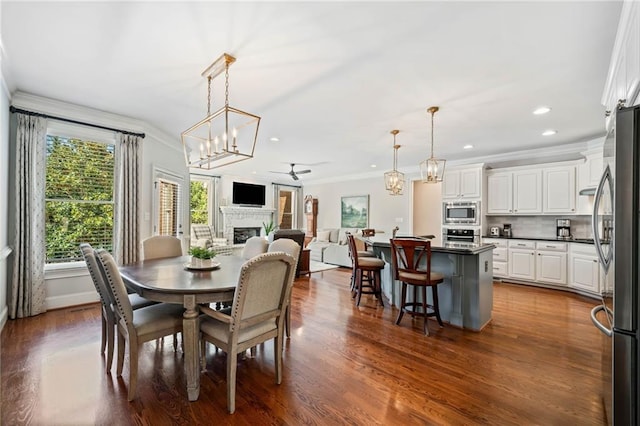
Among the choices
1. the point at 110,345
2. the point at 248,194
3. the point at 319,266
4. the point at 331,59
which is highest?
the point at 331,59

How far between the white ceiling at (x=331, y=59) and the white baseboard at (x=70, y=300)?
2.47 metres

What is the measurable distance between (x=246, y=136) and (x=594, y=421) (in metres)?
5.04

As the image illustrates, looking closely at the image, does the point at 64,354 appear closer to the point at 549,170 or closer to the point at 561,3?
the point at 561,3

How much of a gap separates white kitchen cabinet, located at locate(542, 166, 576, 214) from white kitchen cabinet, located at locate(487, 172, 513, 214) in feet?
1.75

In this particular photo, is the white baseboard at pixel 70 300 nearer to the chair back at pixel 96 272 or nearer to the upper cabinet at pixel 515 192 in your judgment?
the chair back at pixel 96 272

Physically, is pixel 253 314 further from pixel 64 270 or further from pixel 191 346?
pixel 64 270

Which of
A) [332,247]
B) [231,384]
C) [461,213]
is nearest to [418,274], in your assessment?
[231,384]

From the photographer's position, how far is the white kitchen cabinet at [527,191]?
5324 millimetres

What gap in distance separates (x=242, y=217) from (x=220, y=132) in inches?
178

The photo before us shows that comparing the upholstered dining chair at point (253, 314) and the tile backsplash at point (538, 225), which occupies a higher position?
the tile backsplash at point (538, 225)

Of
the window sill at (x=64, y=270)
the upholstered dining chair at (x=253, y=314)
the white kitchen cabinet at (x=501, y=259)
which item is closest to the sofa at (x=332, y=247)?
the white kitchen cabinet at (x=501, y=259)

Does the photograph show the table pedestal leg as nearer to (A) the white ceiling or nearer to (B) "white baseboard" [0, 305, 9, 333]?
(A) the white ceiling

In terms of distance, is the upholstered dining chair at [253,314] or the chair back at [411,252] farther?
the chair back at [411,252]

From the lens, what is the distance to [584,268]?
459 centimetres
